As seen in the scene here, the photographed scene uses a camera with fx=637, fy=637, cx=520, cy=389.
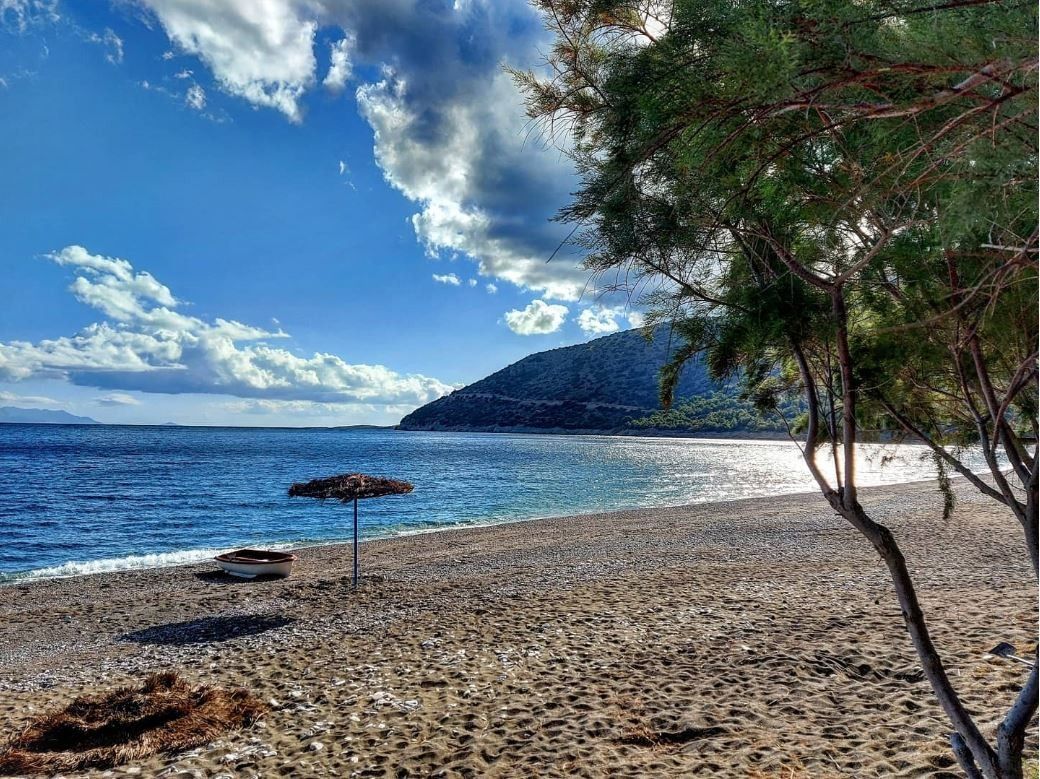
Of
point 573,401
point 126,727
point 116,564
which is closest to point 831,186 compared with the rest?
point 126,727

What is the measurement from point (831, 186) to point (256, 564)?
48.8 ft

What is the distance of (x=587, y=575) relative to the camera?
13.8m

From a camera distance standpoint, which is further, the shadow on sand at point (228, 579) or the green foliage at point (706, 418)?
the green foliage at point (706, 418)

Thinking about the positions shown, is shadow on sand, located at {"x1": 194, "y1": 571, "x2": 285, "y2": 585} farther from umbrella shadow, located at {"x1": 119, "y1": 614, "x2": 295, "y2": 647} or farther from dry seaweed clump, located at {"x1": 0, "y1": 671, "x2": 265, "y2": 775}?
dry seaweed clump, located at {"x1": 0, "y1": 671, "x2": 265, "y2": 775}

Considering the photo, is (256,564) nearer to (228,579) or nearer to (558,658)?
(228,579)

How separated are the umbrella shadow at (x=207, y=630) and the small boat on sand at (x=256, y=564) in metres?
3.63

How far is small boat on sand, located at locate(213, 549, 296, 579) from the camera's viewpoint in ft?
48.4

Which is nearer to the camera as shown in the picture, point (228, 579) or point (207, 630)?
point (207, 630)

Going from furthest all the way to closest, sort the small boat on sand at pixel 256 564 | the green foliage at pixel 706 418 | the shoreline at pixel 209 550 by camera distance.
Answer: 1. the green foliage at pixel 706 418
2. the shoreline at pixel 209 550
3. the small boat on sand at pixel 256 564

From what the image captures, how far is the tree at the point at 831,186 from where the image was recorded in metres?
1.79

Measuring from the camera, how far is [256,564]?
14.7 meters

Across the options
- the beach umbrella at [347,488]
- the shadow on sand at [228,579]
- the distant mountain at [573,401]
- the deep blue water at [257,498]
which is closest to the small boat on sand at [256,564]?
the shadow on sand at [228,579]

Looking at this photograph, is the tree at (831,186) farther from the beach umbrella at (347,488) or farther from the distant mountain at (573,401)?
the distant mountain at (573,401)

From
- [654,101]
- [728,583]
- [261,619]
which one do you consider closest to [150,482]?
[261,619]
